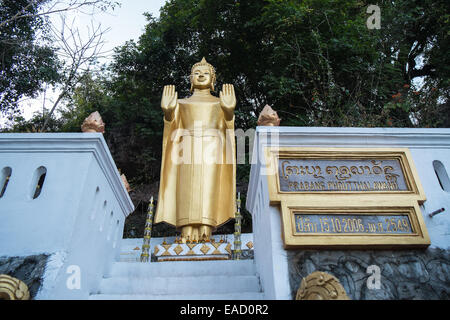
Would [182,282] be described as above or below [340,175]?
below

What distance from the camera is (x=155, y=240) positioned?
7.26m

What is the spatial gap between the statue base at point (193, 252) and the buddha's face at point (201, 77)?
111 inches

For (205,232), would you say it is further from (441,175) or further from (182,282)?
(441,175)

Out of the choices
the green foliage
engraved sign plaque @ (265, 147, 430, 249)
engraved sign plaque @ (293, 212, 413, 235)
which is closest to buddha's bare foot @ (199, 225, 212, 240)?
engraved sign plaque @ (265, 147, 430, 249)

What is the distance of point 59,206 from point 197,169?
305 cm

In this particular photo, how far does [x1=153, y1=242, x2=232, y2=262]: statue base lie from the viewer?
4480 millimetres

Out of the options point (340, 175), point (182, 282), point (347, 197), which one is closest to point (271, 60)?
point (340, 175)

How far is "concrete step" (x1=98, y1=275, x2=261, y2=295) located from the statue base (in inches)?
61.2

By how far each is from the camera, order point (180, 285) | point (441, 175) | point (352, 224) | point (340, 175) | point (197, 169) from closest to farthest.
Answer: point (352, 224) < point (340, 175) < point (441, 175) < point (180, 285) < point (197, 169)

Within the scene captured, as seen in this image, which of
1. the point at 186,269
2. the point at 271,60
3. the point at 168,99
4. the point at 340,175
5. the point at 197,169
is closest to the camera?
the point at 340,175

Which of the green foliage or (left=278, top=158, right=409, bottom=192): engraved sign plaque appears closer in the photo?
(left=278, top=158, right=409, bottom=192): engraved sign plaque

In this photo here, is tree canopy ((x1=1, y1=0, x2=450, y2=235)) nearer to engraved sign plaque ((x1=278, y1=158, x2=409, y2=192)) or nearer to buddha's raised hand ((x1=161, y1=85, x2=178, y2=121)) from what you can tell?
buddha's raised hand ((x1=161, y1=85, x2=178, y2=121))

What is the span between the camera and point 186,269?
3168mm

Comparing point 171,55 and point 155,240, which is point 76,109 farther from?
point 155,240
